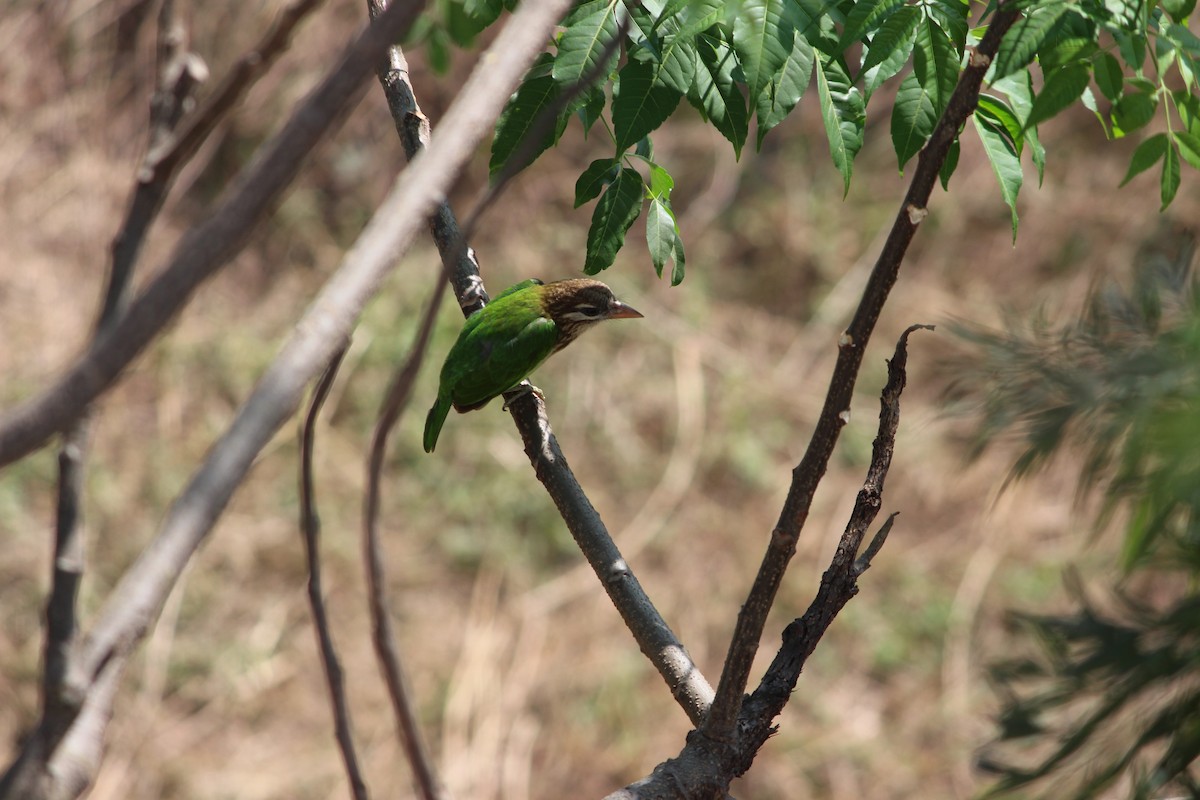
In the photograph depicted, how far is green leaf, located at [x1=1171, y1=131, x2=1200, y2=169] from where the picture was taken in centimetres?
192

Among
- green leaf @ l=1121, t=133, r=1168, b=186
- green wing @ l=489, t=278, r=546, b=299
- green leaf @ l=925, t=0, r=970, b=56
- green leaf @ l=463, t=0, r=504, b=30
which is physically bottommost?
green leaf @ l=1121, t=133, r=1168, b=186

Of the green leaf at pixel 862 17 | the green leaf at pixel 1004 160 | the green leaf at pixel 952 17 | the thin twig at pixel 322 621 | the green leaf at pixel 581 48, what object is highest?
the green leaf at pixel 581 48

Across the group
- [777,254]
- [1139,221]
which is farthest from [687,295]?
[1139,221]

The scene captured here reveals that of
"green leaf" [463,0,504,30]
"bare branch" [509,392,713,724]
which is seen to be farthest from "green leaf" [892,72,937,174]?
"bare branch" [509,392,713,724]

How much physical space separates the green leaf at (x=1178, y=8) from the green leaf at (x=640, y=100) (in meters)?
0.81

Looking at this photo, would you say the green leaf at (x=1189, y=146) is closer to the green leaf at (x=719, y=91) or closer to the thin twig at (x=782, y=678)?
the thin twig at (x=782, y=678)

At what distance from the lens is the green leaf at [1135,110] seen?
70.1 inches

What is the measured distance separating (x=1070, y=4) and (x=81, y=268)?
7999 mm

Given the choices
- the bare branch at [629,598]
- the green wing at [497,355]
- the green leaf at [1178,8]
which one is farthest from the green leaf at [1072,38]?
the green wing at [497,355]

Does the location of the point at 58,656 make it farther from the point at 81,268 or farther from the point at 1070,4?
the point at 81,268

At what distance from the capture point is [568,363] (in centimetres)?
805

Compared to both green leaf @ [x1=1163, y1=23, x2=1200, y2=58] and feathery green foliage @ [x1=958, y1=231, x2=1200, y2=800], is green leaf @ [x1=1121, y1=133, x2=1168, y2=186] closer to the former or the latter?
green leaf @ [x1=1163, y1=23, x2=1200, y2=58]

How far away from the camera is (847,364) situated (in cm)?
151

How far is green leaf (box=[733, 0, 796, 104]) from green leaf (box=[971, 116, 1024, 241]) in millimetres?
504
